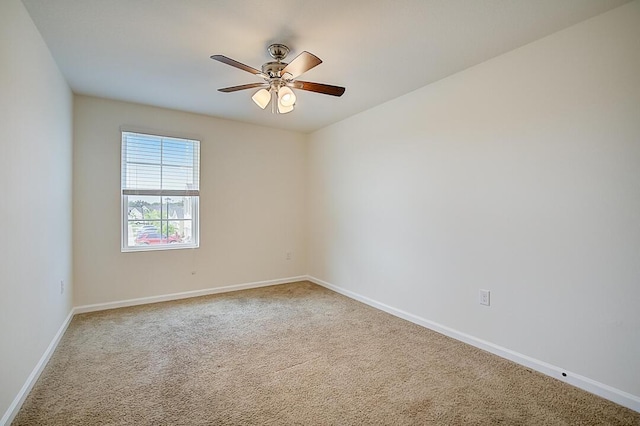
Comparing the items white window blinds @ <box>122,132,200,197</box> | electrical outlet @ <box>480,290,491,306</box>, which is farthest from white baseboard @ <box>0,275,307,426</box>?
electrical outlet @ <box>480,290,491,306</box>

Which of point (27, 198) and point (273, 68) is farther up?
point (273, 68)

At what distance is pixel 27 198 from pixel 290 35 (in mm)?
2056

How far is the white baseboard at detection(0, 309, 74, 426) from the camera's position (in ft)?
5.48

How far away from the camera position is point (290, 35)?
222 centimetres

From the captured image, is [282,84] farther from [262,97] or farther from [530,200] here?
[530,200]

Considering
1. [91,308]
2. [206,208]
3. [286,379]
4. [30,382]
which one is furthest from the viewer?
[206,208]

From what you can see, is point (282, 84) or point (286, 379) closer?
point (286, 379)

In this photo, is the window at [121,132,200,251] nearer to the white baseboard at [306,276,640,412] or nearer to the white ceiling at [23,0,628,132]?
the white ceiling at [23,0,628,132]

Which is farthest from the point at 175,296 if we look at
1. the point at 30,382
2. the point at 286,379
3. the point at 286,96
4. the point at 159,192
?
the point at 286,96

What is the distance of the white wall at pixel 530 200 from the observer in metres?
1.90

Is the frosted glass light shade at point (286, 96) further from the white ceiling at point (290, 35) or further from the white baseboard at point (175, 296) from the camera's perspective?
the white baseboard at point (175, 296)

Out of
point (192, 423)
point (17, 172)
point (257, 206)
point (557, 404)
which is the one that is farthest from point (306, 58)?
point (257, 206)

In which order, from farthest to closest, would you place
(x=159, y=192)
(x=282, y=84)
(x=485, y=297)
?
1. (x=159, y=192)
2. (x=485, y=297)
3. (x=282, y=84)

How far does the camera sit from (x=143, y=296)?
12.4 ft
